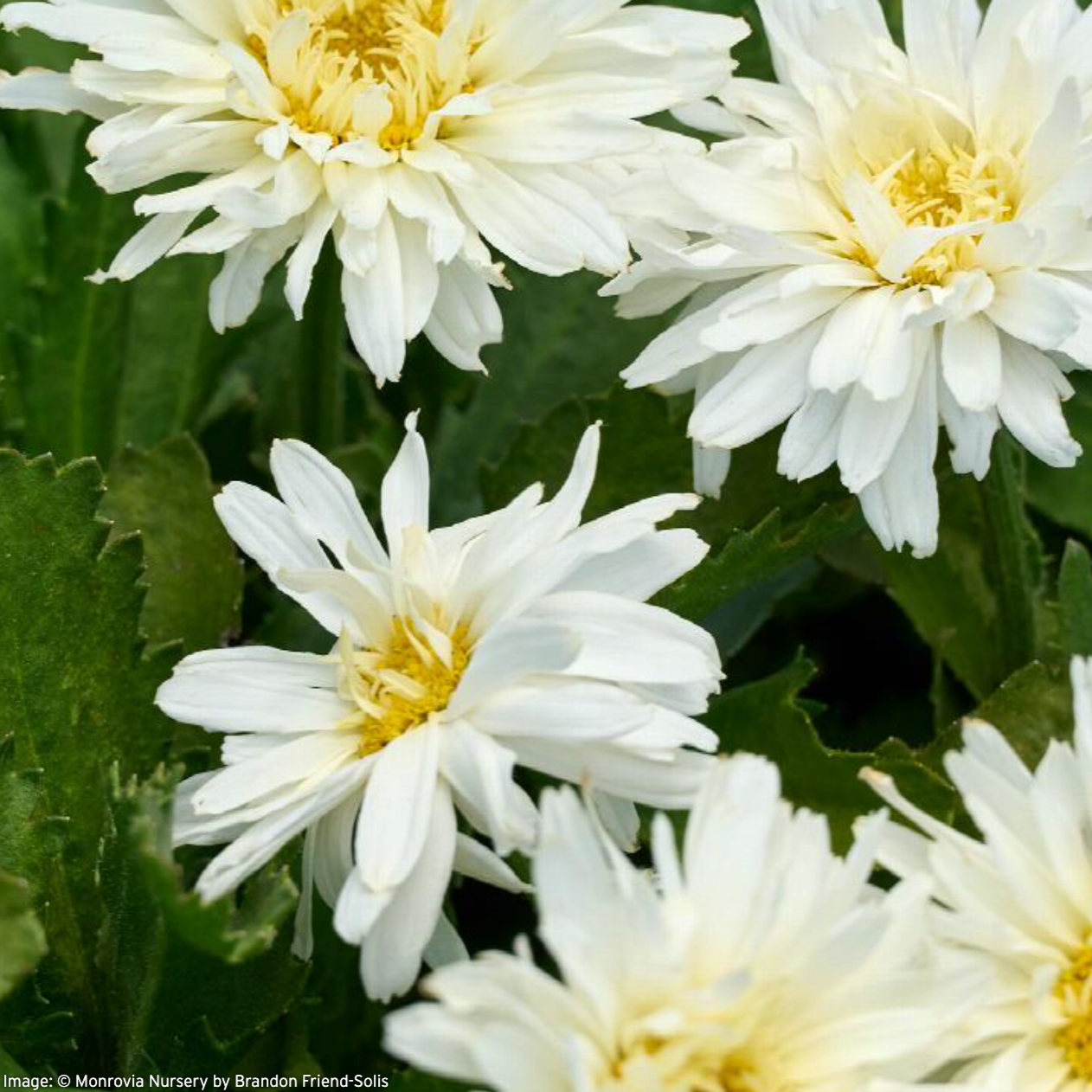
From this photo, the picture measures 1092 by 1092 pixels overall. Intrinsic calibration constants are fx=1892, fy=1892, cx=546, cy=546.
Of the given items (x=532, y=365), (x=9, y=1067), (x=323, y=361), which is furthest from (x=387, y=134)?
(x=9, y=1067)

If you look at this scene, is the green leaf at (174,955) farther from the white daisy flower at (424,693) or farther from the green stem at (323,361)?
the green stem at (323,361)

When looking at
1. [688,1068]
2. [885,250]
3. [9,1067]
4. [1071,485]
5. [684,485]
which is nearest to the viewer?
[688,1068]

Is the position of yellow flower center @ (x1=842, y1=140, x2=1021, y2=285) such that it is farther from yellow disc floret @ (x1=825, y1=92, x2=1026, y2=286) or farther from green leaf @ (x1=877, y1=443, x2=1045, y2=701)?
green leaf @ (x1=877, y1=443, x2=1045, y2=701)

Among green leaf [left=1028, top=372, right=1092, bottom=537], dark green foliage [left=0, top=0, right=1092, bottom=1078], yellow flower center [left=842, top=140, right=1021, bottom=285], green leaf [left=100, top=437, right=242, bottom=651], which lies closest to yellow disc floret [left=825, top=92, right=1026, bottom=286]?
yellow flower center [left=842, top=140, right=1021, bottom=285]

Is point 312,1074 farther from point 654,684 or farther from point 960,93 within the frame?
point 960,93

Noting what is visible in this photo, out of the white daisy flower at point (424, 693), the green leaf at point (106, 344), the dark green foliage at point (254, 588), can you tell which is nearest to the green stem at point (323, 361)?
the dark green foliage at point (254, 588)

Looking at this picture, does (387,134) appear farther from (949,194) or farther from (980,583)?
(980,583)
